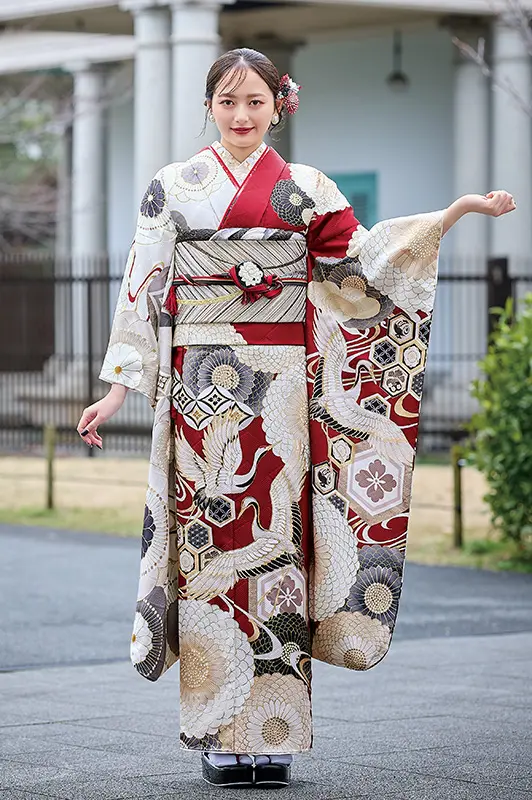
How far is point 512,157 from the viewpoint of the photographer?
48.6ft

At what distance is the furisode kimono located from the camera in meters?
4.21

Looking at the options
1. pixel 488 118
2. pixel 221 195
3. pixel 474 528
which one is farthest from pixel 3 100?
pixel 221 195

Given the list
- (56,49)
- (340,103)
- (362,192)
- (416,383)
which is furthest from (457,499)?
(56,49)

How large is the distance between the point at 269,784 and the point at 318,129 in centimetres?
1393

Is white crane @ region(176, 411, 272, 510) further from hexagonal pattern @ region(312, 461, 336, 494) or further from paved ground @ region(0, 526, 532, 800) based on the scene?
paved ground @ region(0, 526, 532, 800)

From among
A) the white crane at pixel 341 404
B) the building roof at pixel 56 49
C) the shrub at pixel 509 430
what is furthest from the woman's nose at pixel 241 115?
the building roof at pixel 56 49

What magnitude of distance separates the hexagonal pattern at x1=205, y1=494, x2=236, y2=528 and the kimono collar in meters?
0.89

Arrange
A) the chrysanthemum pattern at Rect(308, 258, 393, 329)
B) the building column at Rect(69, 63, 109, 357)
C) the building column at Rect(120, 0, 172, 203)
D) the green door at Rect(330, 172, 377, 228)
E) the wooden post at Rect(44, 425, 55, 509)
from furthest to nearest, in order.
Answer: the building column at Rect(69, 63, 109, 357) < the green door at Rect(330, 172, 377, 228) < the building column at Rect(120, 0, 172, 203) < the wooden post at Rect(44, 425, 55, 509) < the chrysanthemum pattern at Rect(308, 258, 393, 329)

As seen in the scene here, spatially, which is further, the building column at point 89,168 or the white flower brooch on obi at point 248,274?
the building column at point 89,168

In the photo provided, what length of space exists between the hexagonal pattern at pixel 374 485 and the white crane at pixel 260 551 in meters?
0.17

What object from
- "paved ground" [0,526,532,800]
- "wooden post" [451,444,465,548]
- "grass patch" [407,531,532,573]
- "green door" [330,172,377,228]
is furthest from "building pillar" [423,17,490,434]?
"paved ground" [0,526,532,800]

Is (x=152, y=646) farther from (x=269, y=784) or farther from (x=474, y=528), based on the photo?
(x=474, y=528)

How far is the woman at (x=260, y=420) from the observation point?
4215 mm

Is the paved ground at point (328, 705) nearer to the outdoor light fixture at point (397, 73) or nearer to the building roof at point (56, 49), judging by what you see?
the outdoor light fixture at point (397, 73)
